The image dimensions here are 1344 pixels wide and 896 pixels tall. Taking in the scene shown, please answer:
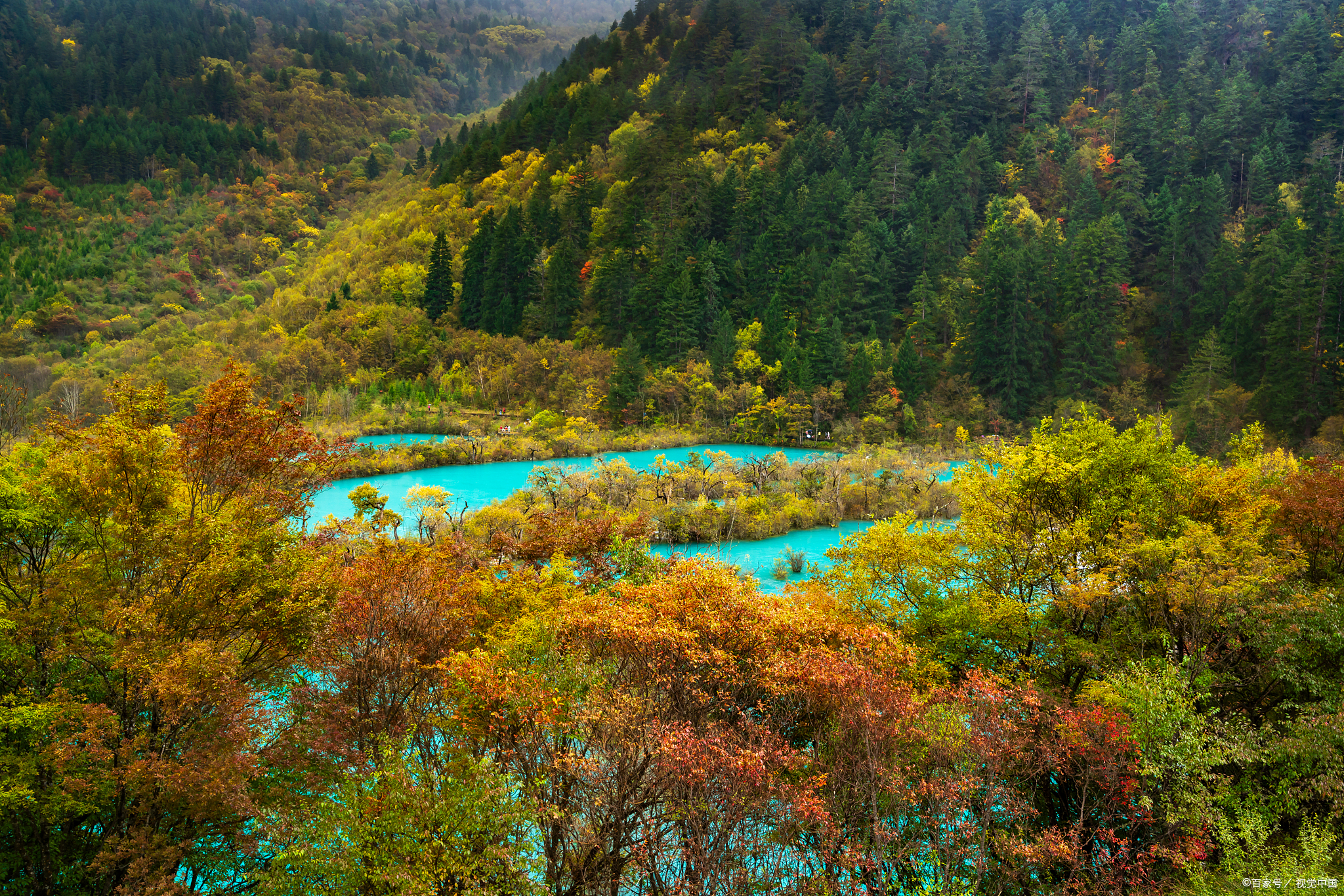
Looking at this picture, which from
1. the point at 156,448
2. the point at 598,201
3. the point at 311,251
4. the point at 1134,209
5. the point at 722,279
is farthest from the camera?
the point at 311,251

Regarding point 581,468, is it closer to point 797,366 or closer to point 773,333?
point 797,366

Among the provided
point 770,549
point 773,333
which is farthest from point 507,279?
point 770,549

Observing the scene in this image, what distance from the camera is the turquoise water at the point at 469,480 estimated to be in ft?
181

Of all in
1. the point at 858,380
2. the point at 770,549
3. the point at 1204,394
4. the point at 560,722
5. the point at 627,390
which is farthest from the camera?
the point at 627,390

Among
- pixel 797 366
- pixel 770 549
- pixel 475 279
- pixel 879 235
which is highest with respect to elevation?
pixel 879 235

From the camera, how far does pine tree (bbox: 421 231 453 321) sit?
4230 inches

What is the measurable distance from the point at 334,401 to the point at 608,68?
94180 mm

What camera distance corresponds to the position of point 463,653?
1434 cm

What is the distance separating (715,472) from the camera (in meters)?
55.8

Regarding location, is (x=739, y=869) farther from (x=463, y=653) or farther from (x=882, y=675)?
(x=463, y=653)

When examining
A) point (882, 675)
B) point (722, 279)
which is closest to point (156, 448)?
point (882, 675)

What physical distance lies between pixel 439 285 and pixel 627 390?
130 ft

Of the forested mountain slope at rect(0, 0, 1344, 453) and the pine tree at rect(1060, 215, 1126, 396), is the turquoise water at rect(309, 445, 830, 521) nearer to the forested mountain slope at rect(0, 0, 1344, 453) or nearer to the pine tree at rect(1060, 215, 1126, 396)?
the forested mountain slope at rect(0, 0, 1344, 453)

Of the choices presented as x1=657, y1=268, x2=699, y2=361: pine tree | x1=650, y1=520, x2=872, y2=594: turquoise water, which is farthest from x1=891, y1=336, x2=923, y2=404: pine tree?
x1=650, y1=520, x2=872, y2=594: turquoise water
